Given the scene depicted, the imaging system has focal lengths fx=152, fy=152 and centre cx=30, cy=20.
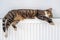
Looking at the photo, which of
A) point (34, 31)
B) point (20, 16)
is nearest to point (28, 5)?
point (20, 16)

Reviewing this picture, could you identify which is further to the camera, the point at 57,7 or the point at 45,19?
the point at 57,7

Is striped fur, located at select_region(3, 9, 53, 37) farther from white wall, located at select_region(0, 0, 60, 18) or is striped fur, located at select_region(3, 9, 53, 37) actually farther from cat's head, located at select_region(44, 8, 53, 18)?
white wall, located at select_region(0, 0, 60, 18)

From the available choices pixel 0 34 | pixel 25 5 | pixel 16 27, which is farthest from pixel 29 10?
pixel 0 34

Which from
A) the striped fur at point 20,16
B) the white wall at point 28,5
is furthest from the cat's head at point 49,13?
the white wall at point 28,5

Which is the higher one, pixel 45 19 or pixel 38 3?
pixel 38 3

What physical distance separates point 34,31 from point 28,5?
13.8 inches

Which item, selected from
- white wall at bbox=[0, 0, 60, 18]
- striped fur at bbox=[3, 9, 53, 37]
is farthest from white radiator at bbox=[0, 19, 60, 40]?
white wall at bbox=[0, 0, 60, 18]

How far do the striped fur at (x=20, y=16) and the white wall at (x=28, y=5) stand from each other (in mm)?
106

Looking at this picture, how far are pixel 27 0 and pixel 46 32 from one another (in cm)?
48

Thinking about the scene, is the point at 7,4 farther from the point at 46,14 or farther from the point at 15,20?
the point at 46,14

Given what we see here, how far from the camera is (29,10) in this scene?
1.91 m

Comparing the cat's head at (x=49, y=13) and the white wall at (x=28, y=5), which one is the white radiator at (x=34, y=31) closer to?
the cat's head at (x=49, y=13)

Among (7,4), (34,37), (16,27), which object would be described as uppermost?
(7,4)

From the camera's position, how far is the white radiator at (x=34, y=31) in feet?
6.27
